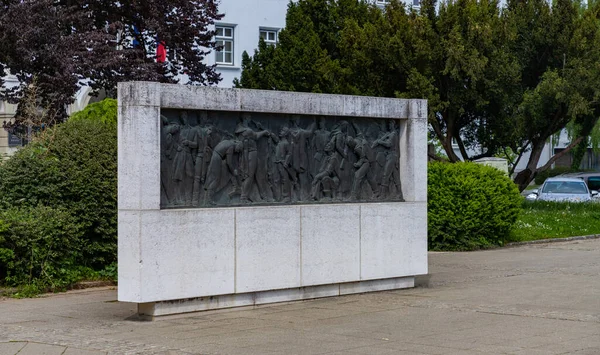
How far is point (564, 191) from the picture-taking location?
110ft

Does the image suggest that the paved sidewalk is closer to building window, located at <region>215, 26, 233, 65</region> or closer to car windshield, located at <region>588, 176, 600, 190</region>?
building window, located at <region>215, 26, 233, 65</region>

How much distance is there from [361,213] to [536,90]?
16771 millimetres

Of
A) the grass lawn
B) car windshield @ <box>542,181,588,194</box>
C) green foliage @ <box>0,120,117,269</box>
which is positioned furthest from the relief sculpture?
car windshield @ <box>542,181,588,194</box>

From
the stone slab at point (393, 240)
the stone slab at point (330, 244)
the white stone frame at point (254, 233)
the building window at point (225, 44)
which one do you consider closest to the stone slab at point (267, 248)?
the white stone frame at point (254, 233)

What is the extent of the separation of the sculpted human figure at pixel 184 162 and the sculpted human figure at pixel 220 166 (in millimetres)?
255

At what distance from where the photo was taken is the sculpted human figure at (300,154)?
44.4ft

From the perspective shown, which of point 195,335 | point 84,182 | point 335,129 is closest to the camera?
point 195,335

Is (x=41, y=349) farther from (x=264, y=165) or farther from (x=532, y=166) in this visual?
(x=532, y=166)

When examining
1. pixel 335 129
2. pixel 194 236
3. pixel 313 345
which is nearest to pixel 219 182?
pixel 194 236

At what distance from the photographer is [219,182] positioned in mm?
12648

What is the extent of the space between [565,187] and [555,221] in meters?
7.84

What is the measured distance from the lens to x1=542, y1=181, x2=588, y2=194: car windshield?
33.5 m

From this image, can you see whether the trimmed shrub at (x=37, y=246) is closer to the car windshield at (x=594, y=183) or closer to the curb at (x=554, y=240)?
the curb at (x=554, y=240)

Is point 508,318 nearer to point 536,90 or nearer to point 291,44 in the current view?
point 536,90
